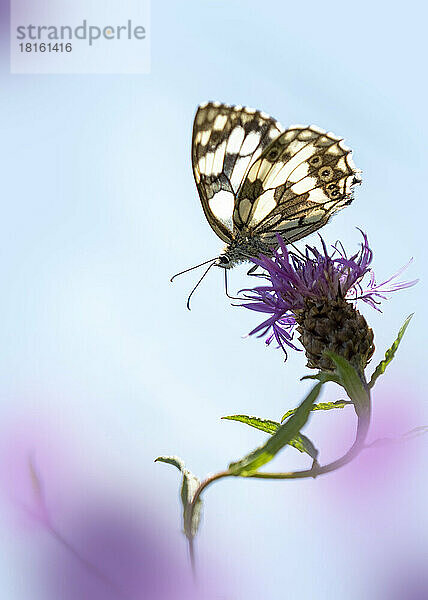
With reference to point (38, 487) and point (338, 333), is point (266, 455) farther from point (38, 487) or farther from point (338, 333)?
point (338, 333)

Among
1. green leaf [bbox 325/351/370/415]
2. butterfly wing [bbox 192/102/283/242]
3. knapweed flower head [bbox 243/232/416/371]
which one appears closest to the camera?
green leaf [bbox 325/351/370/415]

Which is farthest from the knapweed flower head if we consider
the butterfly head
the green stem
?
the green stem

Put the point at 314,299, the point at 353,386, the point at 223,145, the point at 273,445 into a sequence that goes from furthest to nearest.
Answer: the point at 223,145 < the point at 314,299 < the point at 353,386 < the point at 273,445

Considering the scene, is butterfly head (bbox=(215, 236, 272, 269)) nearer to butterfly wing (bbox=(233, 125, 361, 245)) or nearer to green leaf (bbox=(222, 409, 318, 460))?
butterfly wing (bbox=(233, 125, 361, 245))

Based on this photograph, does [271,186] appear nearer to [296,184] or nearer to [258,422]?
[296,184]

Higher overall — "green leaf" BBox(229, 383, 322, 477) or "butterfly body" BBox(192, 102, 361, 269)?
"butterfly body" BBox(192, 102, 361, 269)

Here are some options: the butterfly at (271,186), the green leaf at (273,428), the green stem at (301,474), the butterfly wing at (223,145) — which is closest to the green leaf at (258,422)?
the green leaf at (273,428)

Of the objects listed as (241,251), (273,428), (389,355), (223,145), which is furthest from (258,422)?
(223,145)

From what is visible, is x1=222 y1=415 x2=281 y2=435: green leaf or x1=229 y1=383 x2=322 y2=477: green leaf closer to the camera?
x1=229 y1=383 x2=322 y2=477: green leaf
